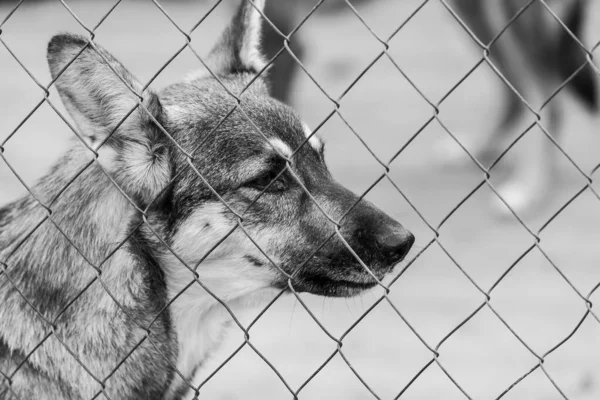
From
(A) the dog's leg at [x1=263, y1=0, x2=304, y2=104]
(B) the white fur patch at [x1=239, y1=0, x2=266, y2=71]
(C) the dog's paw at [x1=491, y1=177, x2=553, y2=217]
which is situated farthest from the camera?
(A) the dog's leg at [x1=263, y1=0, x2=304, y2=104]

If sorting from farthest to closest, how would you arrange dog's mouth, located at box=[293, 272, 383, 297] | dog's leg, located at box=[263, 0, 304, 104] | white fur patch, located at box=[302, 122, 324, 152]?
dog's leg, located at box=[263, 0, 304, 104], white fur patch, located at box=[302, 122, 324, 152], dog's mouth, located at box=[293, 272, 383, 297]

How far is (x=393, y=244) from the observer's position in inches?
116

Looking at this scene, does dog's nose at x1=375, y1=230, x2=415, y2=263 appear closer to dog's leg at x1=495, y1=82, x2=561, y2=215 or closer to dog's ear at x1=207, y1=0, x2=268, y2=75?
dog's ear at x1=207, y1=0, x2=268, y2=75

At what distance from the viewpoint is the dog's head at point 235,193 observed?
9.60 ft

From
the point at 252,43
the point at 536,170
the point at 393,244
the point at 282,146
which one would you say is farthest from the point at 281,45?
the point at 393,244

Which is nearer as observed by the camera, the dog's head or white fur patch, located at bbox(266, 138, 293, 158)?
the dog's head

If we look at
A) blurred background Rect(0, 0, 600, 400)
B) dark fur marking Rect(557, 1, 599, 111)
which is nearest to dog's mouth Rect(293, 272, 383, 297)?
blurred background Rect(0, 0, 600, 400)

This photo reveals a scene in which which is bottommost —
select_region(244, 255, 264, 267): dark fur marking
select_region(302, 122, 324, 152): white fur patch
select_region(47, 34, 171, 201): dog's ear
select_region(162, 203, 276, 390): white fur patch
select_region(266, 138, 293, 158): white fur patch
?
select_region(162, 203, 276, 390): white fur patch

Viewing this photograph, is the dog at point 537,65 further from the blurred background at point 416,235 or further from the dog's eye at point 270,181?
the dog's eye at point 270,181

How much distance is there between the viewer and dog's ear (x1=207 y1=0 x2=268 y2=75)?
3613 mm

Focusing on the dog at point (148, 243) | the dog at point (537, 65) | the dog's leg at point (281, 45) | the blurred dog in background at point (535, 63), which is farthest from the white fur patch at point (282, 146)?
the dog's leg at point (281, 45)

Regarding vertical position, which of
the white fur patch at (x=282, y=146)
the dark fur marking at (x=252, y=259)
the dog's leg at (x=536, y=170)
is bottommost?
the dark fur marking at (x=252, y=259)

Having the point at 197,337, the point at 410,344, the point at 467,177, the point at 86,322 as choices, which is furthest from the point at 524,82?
the point at 86,322

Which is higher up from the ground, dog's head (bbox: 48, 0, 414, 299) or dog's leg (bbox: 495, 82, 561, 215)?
dog's leg (bbox: 495, 82, 561, 215)
